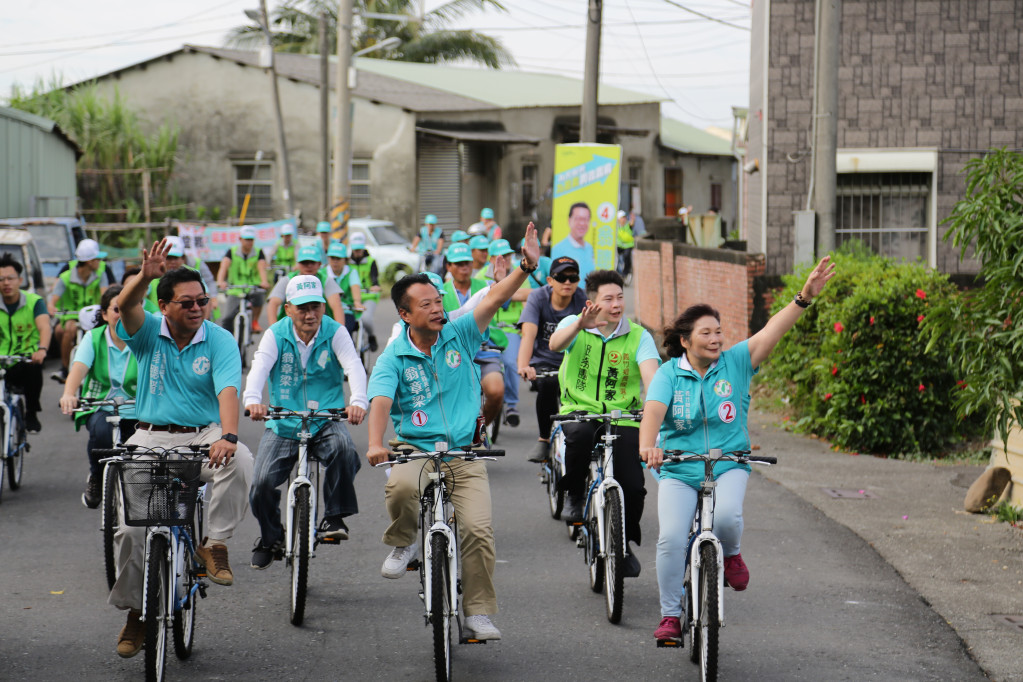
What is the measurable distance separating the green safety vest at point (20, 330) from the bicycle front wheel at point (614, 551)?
5.74m

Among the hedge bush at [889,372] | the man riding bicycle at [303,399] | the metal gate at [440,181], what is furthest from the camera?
the metal gate at [440,181]

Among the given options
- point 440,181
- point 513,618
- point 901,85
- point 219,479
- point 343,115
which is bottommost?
point 513,618

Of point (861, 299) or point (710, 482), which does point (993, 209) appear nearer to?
point (710, 482)

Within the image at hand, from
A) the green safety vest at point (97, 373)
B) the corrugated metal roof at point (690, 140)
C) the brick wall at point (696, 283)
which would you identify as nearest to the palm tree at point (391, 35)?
the corrugated metal roof at point (690, 140)

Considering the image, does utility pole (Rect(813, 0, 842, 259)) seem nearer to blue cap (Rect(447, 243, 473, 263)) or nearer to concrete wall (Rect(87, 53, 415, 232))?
blue cap (Rect(447, 243, 473, 263))

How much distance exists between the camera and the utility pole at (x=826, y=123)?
13234mm

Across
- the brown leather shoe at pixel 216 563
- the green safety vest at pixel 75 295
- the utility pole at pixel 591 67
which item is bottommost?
the brown leather shoe at pixel 216 563

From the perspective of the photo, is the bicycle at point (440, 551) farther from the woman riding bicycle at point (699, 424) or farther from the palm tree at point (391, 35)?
the palm tree at point (391, 35)

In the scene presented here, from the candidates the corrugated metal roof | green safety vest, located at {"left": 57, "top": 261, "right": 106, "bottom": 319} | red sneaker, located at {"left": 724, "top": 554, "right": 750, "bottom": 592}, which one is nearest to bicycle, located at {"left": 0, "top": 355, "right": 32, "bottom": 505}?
green safety vest, located at {"left": 57, "top": 261, "right": 106, "bottom": 319}

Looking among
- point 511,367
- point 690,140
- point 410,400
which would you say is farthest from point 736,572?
point 690,140

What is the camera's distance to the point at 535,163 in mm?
42031

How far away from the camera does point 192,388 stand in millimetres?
6410

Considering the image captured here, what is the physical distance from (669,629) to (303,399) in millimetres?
2581

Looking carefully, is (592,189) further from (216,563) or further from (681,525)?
(681,525)
